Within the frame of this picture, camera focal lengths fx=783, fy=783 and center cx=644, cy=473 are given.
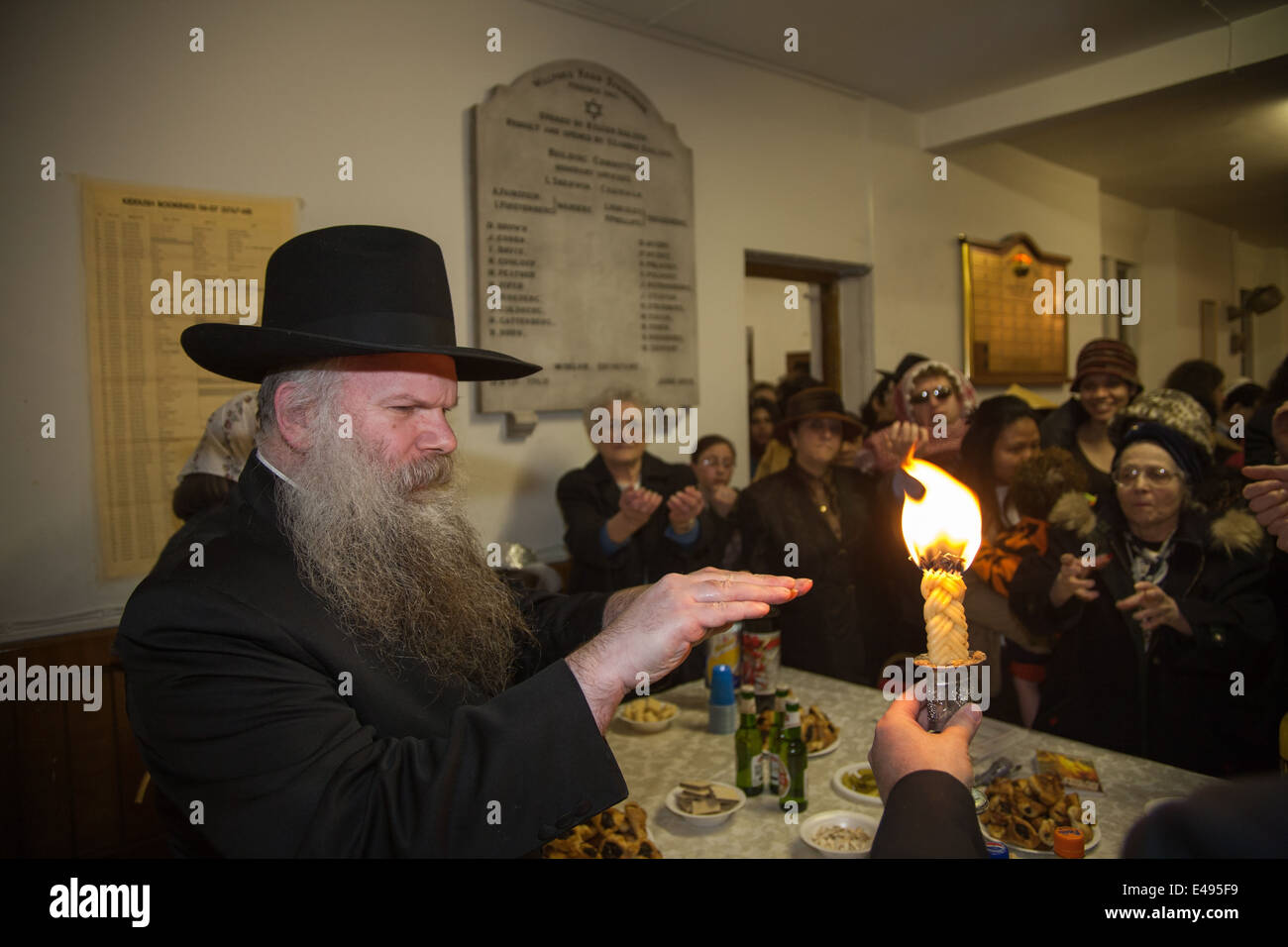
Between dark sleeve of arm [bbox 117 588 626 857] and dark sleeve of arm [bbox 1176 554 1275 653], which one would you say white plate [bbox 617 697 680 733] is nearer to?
dark sleeve of arm [bbox 117 588 626 857]

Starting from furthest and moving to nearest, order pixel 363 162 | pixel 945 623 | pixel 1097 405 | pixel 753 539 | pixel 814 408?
pixel 1097 405, pixel 814 408, pixel 753 539, pixel 363 162, pixel 945 623

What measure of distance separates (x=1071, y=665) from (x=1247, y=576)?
0.64 m

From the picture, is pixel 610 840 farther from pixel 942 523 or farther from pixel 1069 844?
pixel 942 523

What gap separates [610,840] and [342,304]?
52.8 inches

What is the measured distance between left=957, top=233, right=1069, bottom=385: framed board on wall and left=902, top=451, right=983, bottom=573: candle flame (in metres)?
6.24

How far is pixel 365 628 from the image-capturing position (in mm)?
1504

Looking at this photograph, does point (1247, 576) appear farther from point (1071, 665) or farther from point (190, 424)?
point (190, 424)

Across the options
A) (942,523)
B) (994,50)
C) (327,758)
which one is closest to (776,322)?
(994,50)

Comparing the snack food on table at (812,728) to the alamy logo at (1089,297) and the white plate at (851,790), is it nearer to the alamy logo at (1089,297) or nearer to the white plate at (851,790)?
the white plate at (851,790)

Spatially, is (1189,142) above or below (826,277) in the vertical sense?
above

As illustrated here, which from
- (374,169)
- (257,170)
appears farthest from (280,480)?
(374,169)

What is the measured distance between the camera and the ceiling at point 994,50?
476cm

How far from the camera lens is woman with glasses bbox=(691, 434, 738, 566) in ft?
12.5
